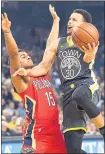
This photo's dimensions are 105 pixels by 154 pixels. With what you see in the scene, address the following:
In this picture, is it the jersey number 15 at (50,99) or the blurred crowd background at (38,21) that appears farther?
the blurred crowd background at (38,21)

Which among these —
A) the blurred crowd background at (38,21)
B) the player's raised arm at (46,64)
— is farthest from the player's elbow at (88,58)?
the blurred crowd background at (38,21)

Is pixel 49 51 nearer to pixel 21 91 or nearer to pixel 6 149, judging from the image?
pixel 21 91

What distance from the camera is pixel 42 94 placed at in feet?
Result: 21.8

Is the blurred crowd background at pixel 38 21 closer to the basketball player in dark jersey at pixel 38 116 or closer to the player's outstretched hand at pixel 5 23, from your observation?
the basketball player in dark jersey at pixel 38 116

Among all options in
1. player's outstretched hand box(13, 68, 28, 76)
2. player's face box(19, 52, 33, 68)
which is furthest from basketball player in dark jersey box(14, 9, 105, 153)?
player's outstretched hand box(13, 68, 28, 76)

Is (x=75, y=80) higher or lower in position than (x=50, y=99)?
higher

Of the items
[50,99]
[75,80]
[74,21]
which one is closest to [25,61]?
[50,99]

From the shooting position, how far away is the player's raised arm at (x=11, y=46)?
6.14 metres

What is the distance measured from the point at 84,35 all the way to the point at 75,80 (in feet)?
1.94

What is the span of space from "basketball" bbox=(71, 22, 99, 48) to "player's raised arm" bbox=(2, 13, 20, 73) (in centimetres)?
68

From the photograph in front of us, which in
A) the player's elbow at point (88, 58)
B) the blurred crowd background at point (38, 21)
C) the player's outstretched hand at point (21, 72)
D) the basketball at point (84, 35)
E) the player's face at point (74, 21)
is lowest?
the player's outstretched hand at point (21, 72)

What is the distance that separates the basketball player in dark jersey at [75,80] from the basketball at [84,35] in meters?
0.07

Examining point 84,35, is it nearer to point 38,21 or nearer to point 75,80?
point 75,80

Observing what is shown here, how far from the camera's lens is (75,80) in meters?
6.59
